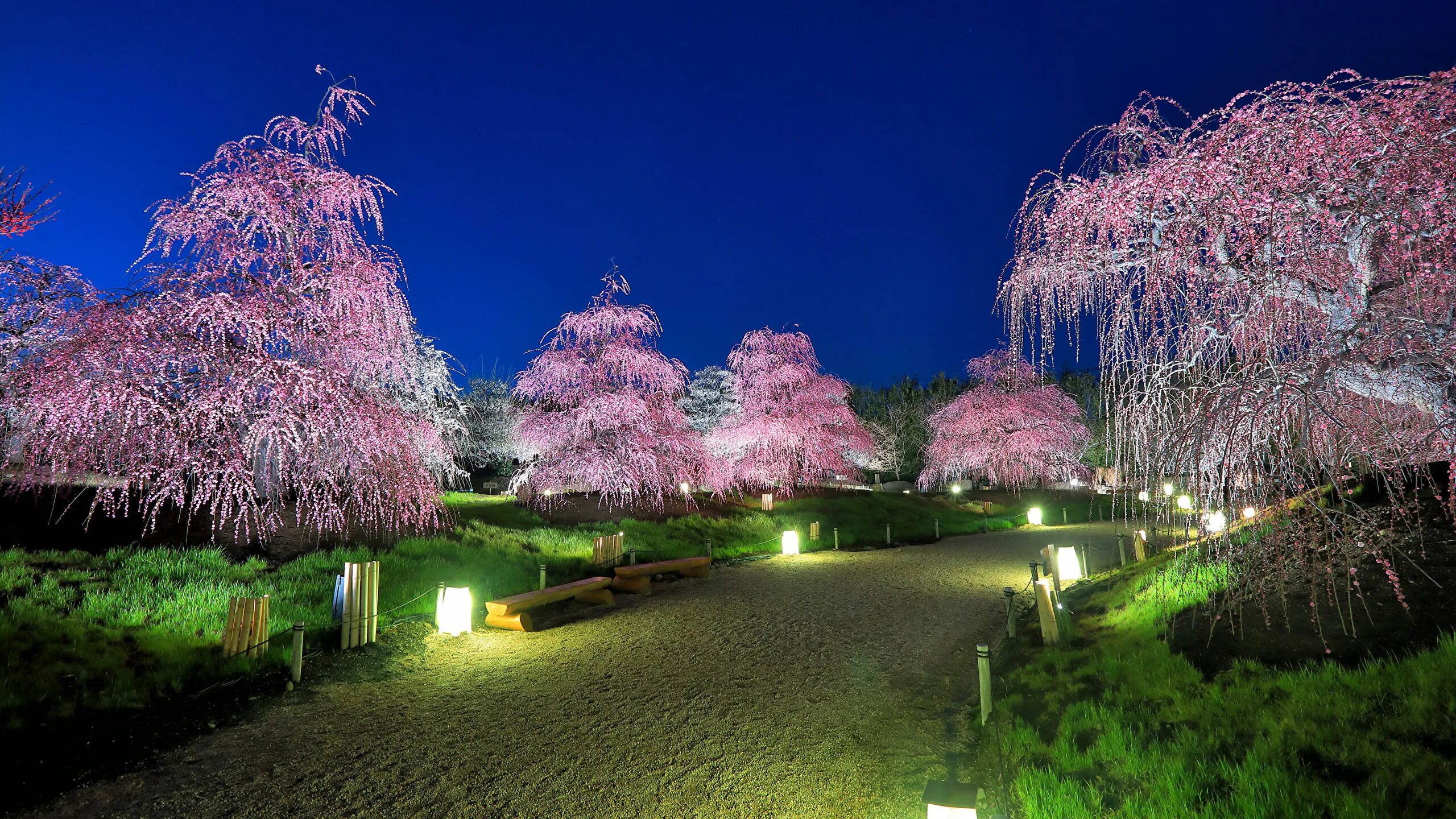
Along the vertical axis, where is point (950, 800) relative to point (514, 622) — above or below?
above

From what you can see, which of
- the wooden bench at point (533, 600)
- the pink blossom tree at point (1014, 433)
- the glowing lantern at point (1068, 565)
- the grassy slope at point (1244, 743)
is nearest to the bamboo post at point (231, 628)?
the wooden bench at point (533, 600)

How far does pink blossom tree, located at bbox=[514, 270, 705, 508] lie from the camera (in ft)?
53.6

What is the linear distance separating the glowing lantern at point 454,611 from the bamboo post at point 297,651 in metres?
2.15

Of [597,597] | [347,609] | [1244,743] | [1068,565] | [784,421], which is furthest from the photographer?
[784,421]

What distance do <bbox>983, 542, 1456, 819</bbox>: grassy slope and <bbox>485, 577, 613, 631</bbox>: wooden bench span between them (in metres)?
6.45

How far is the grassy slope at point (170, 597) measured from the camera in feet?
20.0

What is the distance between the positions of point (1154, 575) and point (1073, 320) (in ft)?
14.8

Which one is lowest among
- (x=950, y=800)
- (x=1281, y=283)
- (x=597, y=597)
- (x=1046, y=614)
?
(x=597, y=597)

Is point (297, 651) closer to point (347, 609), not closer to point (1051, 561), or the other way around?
point (347, 609)

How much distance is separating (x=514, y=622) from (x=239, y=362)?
5065 mm

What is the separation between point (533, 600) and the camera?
952cm

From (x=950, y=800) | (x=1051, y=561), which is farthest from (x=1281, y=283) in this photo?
(x=1051, y=561)

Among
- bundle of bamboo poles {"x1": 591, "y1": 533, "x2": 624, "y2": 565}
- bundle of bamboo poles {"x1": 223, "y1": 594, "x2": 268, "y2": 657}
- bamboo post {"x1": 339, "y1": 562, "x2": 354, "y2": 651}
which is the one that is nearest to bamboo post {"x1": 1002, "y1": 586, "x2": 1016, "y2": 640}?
bundle of bamboo poles {"x1": 591, "y1": 533, "x2": 624, "y2": 565}

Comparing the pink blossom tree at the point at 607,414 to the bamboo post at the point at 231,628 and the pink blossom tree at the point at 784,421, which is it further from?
the bamboo post at the point at 231,628
